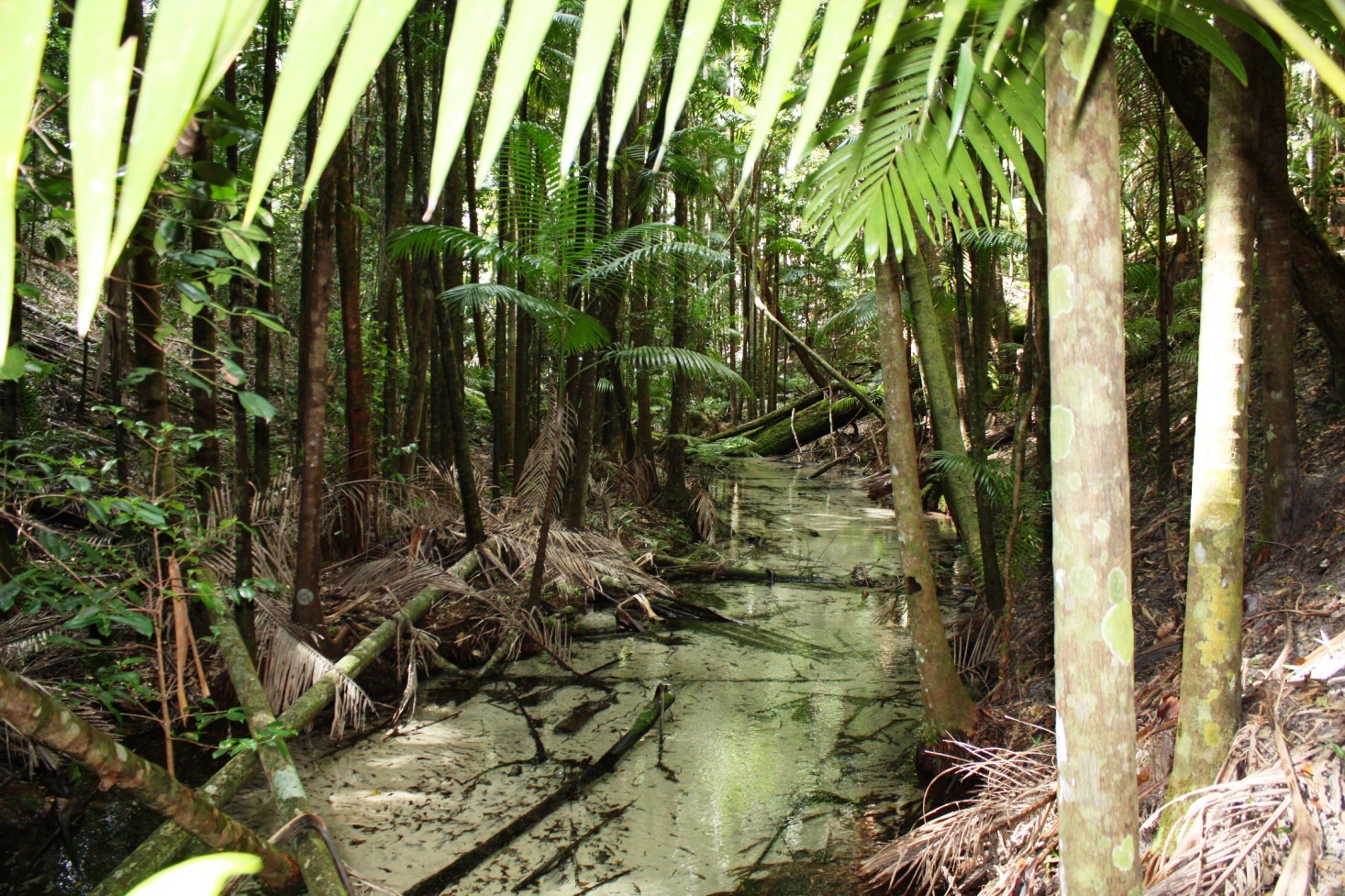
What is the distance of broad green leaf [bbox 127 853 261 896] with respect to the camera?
284 millimetres

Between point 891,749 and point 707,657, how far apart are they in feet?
4.57

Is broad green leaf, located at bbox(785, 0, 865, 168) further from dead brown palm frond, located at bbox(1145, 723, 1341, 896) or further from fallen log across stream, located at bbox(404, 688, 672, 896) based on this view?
fallen log across stream, located at bbox(404, 688, 672, 896)

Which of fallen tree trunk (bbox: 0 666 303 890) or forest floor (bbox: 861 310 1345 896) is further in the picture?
forest floor (bbox: 861 310 1345 896)

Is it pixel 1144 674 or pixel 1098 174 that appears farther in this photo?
pixel 1144 674

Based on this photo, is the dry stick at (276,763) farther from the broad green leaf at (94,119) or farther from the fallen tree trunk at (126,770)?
the broad green leaf at (94,119)

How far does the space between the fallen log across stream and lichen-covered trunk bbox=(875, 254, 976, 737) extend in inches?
50.4

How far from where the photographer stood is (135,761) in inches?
70.4

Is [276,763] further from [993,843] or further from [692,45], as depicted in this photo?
[692,45]

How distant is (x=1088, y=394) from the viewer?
3.03 ft

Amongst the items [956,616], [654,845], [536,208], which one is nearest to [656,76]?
[536,208]

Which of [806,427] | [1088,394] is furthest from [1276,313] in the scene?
[806,427]

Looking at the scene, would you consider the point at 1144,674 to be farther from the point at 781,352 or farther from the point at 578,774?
the point at 781,352

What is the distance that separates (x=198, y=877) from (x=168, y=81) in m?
0.27

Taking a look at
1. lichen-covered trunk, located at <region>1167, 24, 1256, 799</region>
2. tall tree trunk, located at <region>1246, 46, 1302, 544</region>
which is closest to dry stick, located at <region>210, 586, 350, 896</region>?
lichen-covered trunk, located at <region>1167, 24, 1256, 799</region>
